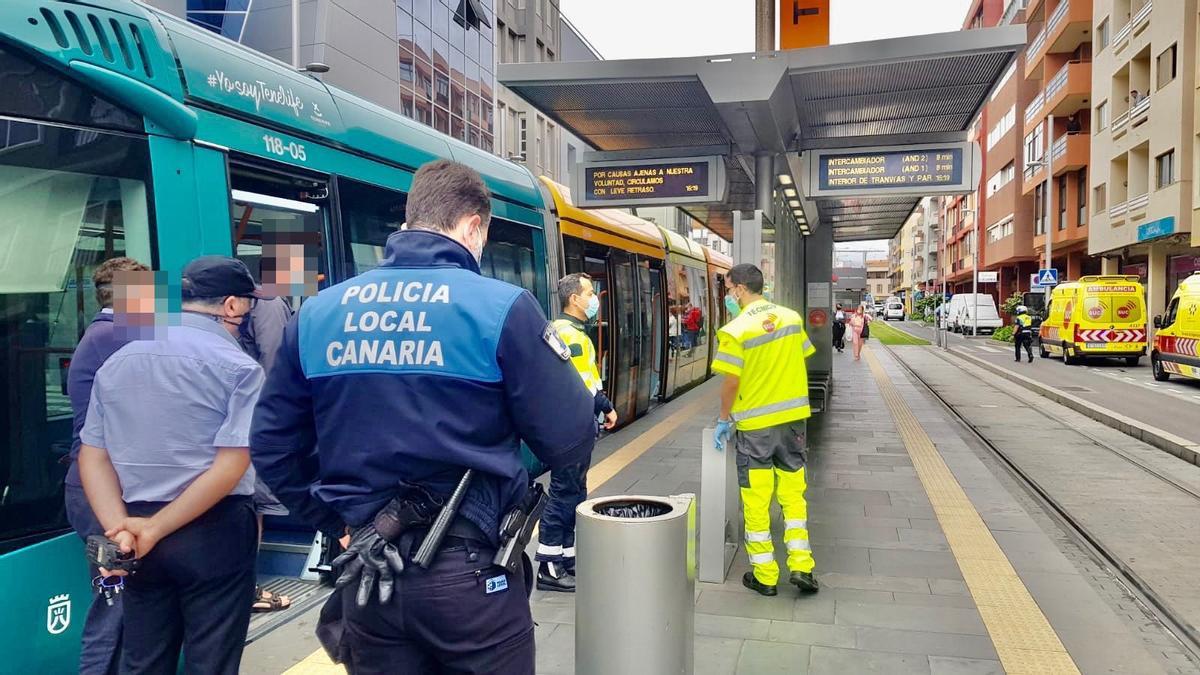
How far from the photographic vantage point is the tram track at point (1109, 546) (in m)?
4.50

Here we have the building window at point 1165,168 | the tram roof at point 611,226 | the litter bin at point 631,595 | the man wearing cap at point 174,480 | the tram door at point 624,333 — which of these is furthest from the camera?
the building window at point 1165,168

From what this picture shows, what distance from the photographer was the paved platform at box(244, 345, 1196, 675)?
155 inches

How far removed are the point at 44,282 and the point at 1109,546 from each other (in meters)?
6.81

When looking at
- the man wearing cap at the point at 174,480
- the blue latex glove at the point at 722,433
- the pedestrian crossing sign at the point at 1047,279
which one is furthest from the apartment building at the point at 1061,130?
the man wearing cap at the point at 174,480

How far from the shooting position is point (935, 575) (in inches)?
204

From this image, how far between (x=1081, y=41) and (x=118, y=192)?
143 ft

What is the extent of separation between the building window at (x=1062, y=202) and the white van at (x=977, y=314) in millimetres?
9895

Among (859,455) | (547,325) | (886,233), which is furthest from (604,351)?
(886,233)

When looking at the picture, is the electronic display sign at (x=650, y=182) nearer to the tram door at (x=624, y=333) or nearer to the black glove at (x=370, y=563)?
the tram door at (x=624, y=333)

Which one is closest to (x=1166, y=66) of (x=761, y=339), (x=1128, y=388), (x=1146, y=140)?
(x=1146, y=140)

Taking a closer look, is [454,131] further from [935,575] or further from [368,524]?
[368,524]

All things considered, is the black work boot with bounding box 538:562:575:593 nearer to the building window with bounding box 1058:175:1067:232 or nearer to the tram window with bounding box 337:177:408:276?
the tram window with bounding box 337:177:408:276

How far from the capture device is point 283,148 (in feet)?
14.4

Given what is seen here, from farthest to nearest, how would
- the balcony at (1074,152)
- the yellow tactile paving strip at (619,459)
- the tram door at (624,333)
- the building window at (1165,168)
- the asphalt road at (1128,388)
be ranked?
the balcony at (1074,152), the building window at (1165,168), the asphalt road at (1128,388), the tram door at (624,333), the yellow tactile paving strip at (619,459)
